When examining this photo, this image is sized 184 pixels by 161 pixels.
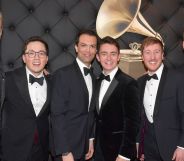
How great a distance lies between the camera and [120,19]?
2.16 m

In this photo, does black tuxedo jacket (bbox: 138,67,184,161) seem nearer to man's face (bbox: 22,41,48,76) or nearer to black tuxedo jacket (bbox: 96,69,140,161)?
black tuxedo jacket (bbox: 96,69,140,161)

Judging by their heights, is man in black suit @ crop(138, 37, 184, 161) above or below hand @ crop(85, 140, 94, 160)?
above

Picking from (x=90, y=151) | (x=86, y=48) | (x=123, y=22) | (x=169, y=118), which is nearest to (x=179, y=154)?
(x=169, y=118)

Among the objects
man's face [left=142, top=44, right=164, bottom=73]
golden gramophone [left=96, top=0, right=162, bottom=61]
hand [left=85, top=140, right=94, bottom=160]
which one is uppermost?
golden gramophone [left=96, top=0, right=162, bottom=61]

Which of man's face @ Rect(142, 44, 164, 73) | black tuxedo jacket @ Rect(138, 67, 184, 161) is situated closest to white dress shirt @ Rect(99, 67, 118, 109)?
man's face @ Rect(142, 44, 164, 73)

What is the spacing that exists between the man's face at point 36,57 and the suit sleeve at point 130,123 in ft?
1.75

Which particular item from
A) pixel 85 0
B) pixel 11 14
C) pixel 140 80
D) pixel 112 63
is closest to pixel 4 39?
pixel 11 14

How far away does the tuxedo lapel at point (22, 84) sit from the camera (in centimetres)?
176

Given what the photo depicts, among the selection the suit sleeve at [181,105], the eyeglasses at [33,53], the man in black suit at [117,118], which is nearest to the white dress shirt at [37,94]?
the eyeglasses at [33,53]

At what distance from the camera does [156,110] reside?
1.79 meters

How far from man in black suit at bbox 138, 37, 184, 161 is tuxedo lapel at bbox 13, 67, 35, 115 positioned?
2.30ft

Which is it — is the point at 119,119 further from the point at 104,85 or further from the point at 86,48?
the point at 86,48

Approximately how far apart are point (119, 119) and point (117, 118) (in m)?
0.01

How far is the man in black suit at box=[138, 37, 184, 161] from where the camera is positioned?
1.76m
